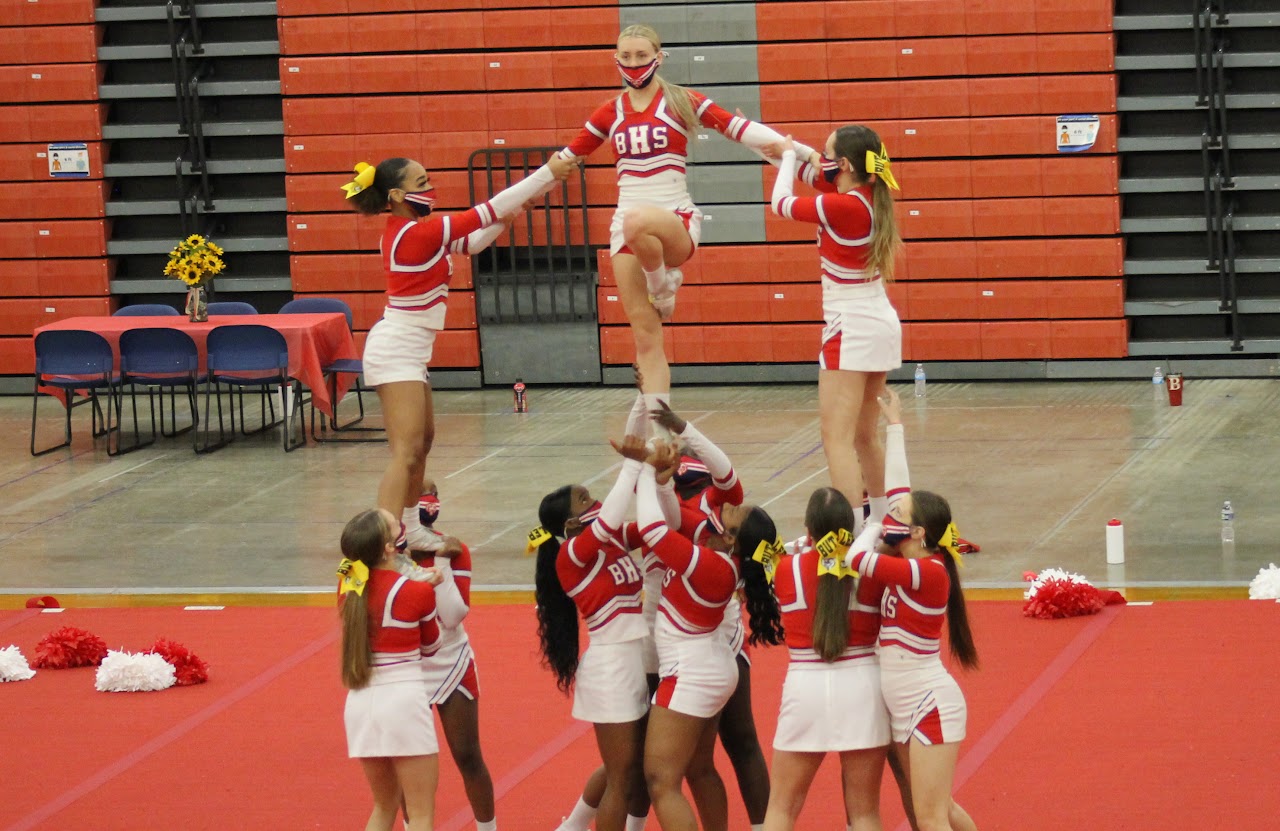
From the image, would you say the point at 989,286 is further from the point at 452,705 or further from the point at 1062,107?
the point at 452,705

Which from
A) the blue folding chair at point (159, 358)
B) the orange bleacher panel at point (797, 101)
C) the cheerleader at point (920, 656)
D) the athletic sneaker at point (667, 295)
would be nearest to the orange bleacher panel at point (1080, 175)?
the orange bleacher panel at point (797, 101)

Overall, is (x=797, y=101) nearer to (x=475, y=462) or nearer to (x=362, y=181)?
(x=475, y=462)

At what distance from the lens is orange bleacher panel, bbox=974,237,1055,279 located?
1441cm

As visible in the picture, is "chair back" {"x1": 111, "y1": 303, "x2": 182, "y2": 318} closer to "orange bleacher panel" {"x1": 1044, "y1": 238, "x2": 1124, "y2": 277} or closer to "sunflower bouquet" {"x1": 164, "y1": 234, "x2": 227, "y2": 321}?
"sunflower bouquet" {"x1": 164, "y1": 234, "x2": 227, "y2": 321}

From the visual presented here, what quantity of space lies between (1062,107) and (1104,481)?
14.1ft

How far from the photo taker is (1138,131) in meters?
14.4

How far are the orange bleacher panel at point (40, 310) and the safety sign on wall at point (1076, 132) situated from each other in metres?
8.20

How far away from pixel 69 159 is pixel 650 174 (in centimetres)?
1054

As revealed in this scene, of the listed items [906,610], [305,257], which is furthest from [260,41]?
[906,610]

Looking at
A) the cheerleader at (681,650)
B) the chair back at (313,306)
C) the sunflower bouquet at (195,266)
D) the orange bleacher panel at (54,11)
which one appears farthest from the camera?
the orange bleacher panel at (54,11)

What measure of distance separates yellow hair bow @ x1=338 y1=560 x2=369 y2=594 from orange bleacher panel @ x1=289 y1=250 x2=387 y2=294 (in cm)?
1026

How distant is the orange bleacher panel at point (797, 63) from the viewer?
14.5 metres

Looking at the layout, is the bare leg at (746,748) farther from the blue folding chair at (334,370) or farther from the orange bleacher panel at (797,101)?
the orange bleacher panel at (797,101)

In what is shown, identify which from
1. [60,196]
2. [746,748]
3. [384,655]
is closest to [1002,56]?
[60,196]
